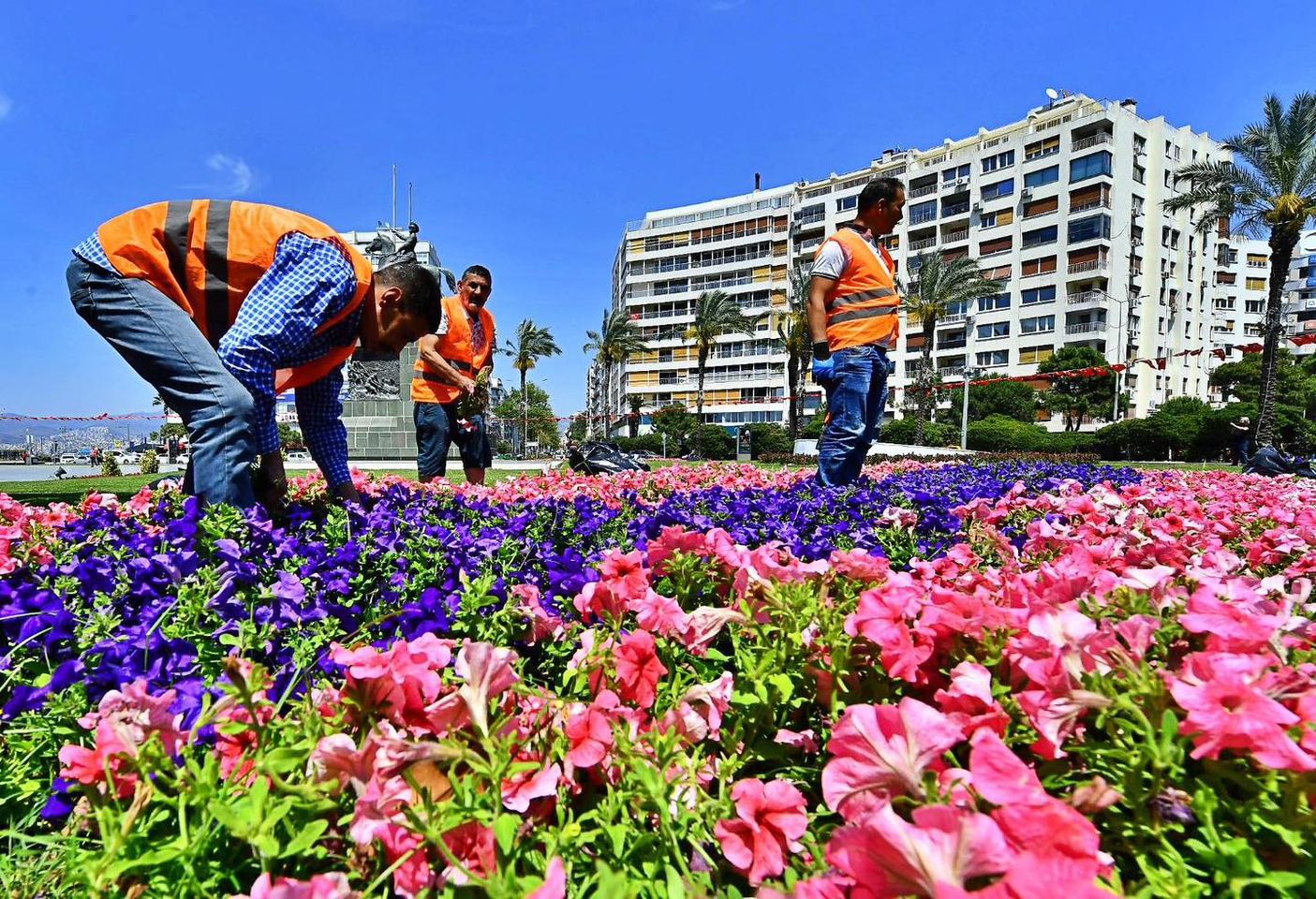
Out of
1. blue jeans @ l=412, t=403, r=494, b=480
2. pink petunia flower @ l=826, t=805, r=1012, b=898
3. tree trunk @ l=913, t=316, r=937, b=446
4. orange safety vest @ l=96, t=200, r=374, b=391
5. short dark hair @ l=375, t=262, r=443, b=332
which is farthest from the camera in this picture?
tree trunk @ l=913, t=316, r=937, b=446

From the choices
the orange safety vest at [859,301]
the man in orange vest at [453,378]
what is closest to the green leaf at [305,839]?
the orange safety vest at [859,301]

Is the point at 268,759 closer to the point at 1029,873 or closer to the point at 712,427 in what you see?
the point at 1029,873

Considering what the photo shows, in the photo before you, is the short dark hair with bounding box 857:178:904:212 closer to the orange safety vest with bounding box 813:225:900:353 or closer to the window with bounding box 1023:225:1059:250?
the orange safety vest with bounding box 813:225:900:353

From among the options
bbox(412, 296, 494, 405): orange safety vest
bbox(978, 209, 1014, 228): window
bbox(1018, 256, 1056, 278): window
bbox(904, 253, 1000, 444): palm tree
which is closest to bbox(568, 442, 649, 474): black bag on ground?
bbox(412, 296, 494, 405): orange safety vest

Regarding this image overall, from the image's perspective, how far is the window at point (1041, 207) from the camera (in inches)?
2219

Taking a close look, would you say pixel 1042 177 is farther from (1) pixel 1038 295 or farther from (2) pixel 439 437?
(2) pixel 439 437

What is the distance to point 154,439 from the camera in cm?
6469

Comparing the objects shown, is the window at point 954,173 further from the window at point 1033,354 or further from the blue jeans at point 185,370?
the blue jeans at point 185,370

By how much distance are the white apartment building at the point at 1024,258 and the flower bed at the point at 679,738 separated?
52.4 metres

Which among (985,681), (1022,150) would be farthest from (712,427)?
(985,681)

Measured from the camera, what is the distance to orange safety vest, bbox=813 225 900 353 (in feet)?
16.1

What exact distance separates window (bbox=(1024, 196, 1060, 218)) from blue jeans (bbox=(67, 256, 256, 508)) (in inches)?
2623

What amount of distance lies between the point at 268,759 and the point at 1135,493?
4.28 m

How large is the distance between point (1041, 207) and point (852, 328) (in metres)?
63.9
